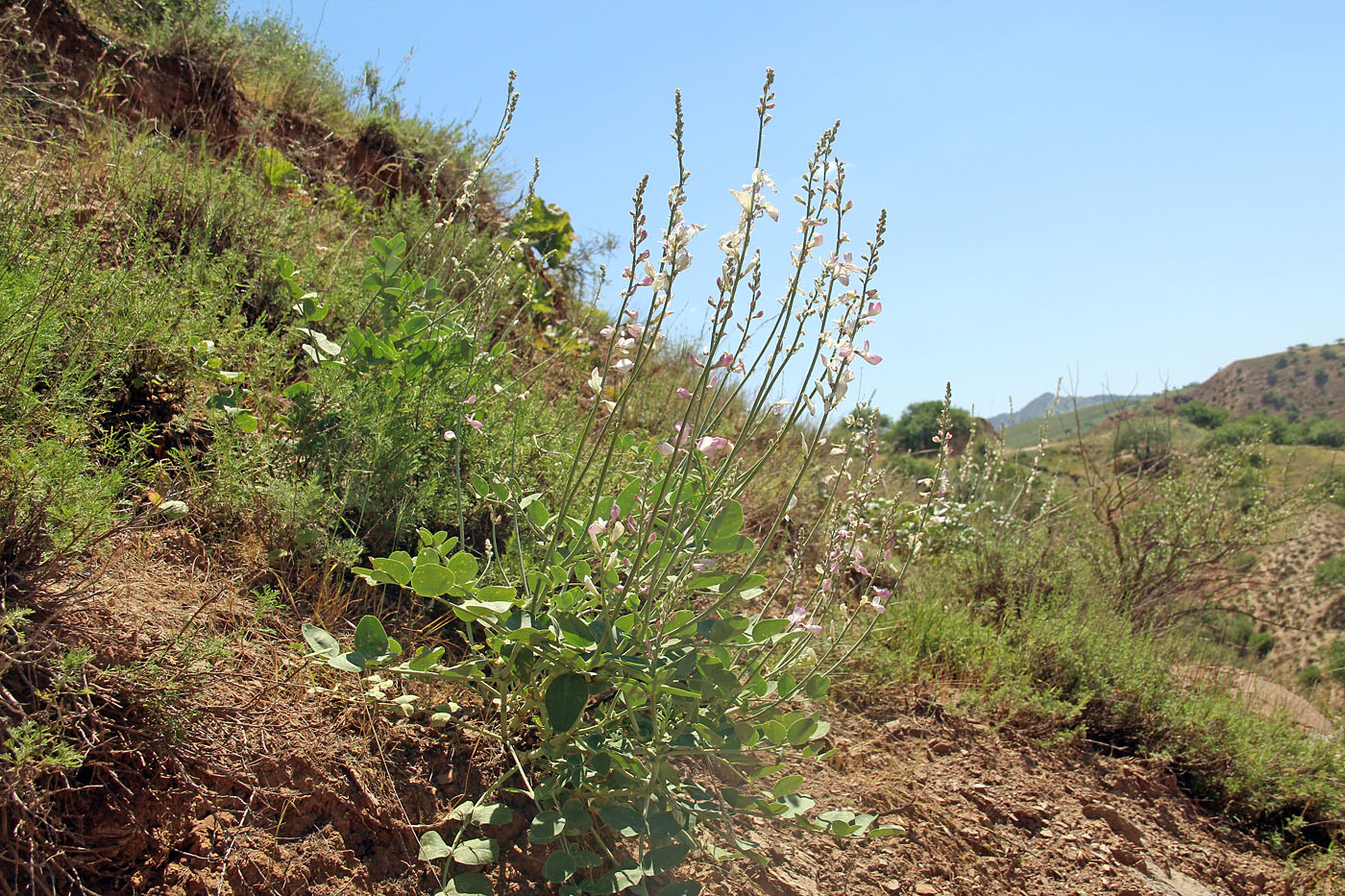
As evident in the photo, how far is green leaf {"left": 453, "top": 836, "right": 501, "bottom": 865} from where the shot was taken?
4.91 ft

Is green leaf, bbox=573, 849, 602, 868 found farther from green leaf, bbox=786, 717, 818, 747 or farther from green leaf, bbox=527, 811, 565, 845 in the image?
green leaf, bbox=786, 717, 818, 747

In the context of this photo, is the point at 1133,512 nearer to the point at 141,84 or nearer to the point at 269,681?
the point at 269,681

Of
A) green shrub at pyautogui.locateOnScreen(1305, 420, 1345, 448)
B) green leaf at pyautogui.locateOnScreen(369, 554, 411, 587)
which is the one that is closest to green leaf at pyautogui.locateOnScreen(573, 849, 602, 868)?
green leaf at pyautogui.locateOnScreen(369, 554, 411, 587)

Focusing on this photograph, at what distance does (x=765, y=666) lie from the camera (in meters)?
2.79

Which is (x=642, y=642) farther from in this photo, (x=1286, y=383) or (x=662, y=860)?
(x=1286, y=383)

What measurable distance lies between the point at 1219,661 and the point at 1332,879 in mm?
1897

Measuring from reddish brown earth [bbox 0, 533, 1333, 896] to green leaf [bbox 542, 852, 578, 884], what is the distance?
0.28 metres

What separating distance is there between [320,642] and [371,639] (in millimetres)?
137

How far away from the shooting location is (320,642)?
5.42 feet

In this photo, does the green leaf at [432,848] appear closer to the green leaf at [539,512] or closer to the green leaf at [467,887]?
the green leaf at [467,887]

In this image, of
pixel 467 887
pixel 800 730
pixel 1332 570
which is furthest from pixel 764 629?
pixel 1332 570

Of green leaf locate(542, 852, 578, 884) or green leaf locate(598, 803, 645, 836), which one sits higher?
green leaf locate(598, 803, 645, 836)

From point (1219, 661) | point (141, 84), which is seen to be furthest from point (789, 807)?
point (141, 84)

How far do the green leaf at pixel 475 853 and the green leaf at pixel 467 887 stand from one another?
0.09ft
